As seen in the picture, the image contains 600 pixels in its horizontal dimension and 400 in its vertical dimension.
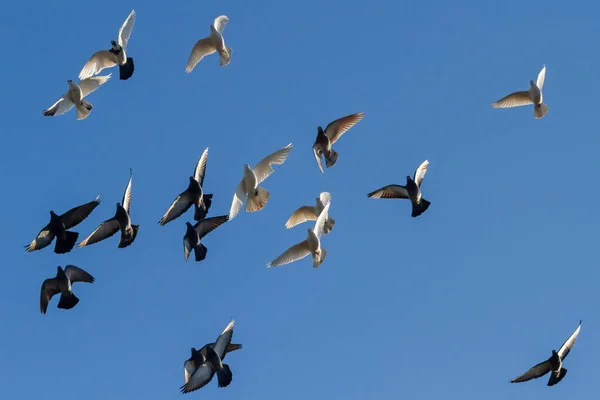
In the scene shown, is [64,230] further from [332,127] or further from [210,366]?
[332,127]

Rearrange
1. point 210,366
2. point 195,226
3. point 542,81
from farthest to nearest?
point 542,81
point 195,226
point 210,366

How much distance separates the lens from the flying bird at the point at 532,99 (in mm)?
26641

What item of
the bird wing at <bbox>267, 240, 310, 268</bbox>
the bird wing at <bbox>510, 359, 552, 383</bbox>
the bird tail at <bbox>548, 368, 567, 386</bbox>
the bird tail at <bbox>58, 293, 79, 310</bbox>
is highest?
the bird tail at <bbox>58, 293, 79, 310</bbox>

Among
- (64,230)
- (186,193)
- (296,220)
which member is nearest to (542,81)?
(296,220)

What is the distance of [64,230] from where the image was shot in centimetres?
2434

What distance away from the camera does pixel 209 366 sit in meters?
23.4

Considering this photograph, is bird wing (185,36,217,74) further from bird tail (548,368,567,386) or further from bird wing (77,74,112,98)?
bird tail (548,368,567,386)

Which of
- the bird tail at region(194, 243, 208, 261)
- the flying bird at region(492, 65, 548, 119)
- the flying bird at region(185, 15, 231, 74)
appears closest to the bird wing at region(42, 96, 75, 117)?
the flying bird at region(185, 15, 231, 74)

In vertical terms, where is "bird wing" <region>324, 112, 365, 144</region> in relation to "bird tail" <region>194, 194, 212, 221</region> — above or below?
above

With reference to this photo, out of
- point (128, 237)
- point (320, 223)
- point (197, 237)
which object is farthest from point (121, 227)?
point (320, 223)

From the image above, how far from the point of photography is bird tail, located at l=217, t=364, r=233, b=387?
23156mm

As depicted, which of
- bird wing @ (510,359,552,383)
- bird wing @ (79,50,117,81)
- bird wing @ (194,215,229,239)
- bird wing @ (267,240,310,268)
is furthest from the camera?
bird wing @ (79,50,117,81)

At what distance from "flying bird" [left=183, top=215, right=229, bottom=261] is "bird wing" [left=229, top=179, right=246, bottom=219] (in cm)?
107

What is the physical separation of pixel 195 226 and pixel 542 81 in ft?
26.5
